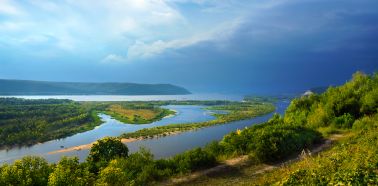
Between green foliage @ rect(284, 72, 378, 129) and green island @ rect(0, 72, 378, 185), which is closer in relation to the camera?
green island @ rect(0, 72, 378, 185)

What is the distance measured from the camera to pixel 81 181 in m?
18.0

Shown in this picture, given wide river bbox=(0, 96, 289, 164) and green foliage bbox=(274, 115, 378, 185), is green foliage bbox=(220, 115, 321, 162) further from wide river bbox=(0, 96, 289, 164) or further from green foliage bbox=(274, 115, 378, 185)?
wide river bbox=(0, 96, 289, 164)

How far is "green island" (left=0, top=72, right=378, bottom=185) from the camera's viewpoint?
1789 centimetres

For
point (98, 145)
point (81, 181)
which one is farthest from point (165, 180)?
point (98, 145)

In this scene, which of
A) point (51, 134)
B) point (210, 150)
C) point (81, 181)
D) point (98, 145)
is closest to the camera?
point (81, 181)

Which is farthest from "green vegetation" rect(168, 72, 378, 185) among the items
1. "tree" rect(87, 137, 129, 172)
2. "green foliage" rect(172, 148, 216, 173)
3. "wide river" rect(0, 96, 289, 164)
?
"wide river" rect(0, 96, 289, 164)

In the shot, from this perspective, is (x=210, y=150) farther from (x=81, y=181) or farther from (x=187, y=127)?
(x=187, y=127)

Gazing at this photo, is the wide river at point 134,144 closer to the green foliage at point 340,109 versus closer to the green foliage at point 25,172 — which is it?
the green foliage at point 340,109

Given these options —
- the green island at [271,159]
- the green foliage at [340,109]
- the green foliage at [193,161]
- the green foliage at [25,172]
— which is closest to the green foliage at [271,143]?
the green island at [271,159]

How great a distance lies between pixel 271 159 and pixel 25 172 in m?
20.8

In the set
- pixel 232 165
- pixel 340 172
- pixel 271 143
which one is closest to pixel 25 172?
pixel 232 165

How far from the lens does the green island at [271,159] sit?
1789cm

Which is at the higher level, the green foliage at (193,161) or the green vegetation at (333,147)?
the green vegetation at (333,147)

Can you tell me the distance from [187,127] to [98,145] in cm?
7625
